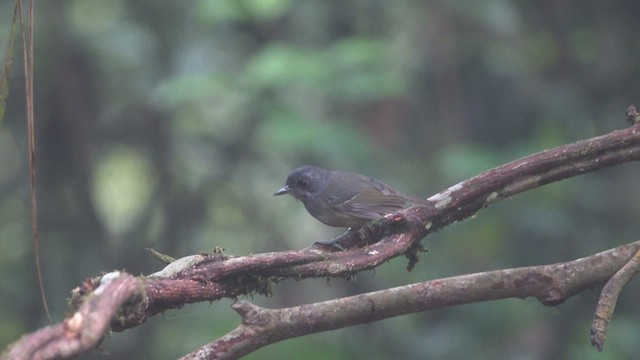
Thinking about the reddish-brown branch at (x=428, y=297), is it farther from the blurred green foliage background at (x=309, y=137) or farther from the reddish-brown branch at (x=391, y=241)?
the blurred green foliage background at (x=309, y=137)

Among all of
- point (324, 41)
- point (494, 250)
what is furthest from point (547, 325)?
point (324, 41)

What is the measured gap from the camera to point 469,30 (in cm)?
704

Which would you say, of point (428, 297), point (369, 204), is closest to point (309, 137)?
point (369, 204)

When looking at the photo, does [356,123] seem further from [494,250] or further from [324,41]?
[494,250]

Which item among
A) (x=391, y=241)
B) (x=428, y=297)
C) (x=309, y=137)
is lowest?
(x=428, y=297)

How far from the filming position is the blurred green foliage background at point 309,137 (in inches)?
236

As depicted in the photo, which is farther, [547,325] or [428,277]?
[547,325]

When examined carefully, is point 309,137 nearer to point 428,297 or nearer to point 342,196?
point 342,196

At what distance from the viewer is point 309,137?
5.79m

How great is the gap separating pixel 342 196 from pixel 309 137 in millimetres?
529

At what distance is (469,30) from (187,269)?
492cm

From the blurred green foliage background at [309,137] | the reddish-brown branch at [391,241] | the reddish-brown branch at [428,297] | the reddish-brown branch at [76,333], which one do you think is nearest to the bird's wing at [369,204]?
Result: the blurred green foliage background at [309,137]

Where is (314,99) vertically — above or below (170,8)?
below

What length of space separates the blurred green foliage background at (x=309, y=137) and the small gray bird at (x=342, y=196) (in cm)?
29
